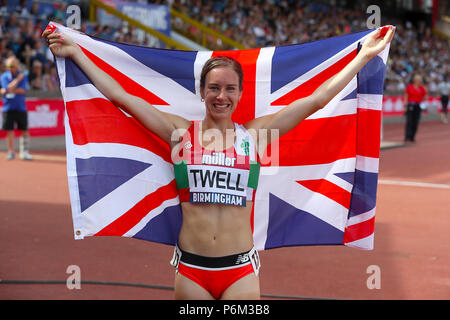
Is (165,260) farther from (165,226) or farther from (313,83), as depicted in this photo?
(313,83)

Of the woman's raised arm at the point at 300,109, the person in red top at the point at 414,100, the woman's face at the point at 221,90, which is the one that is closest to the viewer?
the woman's face at the point at 221,90

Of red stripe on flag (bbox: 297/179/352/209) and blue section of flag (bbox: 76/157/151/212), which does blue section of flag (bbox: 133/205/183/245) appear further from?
red stripe on flag (bbox: 297/179/352/209)

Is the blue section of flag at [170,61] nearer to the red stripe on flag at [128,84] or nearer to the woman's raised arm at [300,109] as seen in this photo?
the red stripe on flag at [128,84]

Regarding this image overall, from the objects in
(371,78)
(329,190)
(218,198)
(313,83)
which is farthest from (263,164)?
(218,198)

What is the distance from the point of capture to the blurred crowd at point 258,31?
60.8 ft

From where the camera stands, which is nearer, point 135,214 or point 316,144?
point 135,214

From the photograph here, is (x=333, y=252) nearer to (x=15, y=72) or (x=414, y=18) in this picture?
(x=15, y=72)

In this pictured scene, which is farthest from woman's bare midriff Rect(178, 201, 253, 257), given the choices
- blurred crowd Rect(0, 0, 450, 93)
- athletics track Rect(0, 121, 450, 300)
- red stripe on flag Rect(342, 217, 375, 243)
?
blurred crowd Rect(0, 0, 450, 93)

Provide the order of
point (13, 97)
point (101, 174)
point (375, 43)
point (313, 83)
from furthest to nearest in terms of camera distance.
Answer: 1. point (13, 97)
2. point (313, 83)
3. point (101, 174)
4. point (375, 43)

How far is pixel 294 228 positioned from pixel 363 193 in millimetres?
545

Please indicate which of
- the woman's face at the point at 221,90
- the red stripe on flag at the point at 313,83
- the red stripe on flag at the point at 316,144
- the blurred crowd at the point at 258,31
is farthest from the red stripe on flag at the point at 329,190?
the blurred crowd at the point at 258,31

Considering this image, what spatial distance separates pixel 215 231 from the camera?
337cm

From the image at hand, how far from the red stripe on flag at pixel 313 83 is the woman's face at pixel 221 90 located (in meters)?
1.21

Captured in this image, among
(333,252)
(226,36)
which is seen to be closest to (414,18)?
(226,36)
